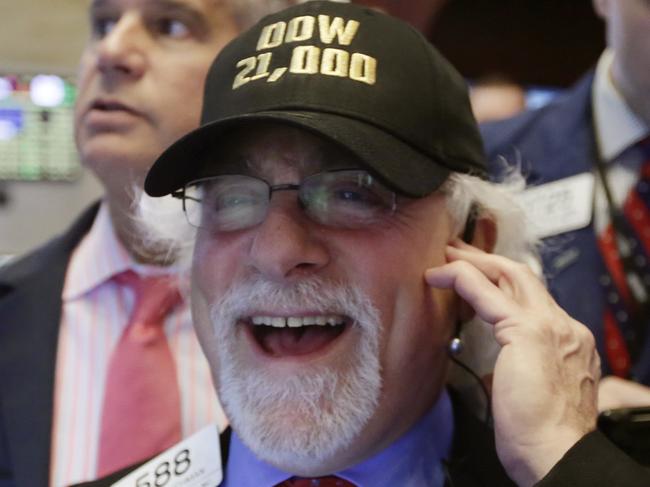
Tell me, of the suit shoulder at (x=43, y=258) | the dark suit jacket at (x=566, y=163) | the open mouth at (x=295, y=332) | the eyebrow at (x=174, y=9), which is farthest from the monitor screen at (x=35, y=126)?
the open mouth at (x=295, y=332)

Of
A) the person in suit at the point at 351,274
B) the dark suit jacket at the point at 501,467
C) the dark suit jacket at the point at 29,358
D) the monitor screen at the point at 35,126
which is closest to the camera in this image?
the dark suit jacket at the point at 501,467

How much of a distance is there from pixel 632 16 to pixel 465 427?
75 centimetres

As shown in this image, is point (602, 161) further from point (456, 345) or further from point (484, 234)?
point (456, 345)

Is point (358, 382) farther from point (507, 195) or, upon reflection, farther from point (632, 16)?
point (632, 16)

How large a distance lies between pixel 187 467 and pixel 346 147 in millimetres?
505

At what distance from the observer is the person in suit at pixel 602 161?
4.71 feet

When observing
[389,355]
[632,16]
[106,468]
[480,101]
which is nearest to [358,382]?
[389,355]

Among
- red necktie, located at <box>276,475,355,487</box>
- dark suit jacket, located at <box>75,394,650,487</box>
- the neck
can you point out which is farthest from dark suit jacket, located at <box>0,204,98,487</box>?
the neck

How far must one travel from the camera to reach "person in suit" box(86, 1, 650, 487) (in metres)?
0.97

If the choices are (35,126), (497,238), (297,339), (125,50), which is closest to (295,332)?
(297,339)

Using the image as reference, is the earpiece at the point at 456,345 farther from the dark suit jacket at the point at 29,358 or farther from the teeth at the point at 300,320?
the dark suit jacket at the point at 29,358

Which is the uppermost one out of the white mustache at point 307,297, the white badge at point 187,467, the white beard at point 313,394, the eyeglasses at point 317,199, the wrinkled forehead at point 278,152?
the wrinkled forehead at point 278,152

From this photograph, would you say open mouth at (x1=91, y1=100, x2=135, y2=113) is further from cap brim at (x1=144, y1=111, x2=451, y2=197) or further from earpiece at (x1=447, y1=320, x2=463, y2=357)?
earpiece at (x1=447, y1=320, x2=463, y2=357)

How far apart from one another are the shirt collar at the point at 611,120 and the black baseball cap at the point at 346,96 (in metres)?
0.57
